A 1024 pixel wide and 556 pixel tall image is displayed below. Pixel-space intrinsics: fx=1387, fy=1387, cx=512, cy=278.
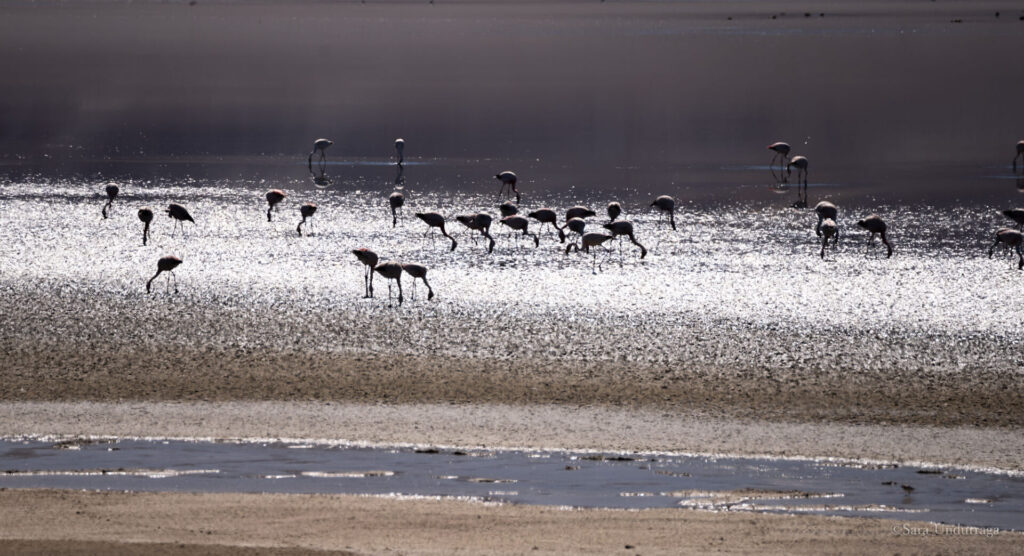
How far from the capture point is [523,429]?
9.88 m

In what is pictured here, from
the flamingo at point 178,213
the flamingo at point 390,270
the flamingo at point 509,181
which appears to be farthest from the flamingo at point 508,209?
the flamingo at point 390,270

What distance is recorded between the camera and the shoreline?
9438 mm

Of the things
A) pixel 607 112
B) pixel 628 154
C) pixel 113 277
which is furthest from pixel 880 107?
pixel 113 277

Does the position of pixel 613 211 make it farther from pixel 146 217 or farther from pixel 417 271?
pixel 146 217

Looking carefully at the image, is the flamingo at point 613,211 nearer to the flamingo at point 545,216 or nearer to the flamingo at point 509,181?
the flamingo at point 545,216

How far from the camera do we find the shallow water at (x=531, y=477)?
27.3 feet

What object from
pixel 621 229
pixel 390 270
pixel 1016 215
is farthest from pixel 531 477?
pixel 1016 215

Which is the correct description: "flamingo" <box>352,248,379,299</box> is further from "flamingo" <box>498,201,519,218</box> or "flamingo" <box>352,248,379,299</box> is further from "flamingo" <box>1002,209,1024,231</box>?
"flamingo" <box>1002,209,1024,231</box>

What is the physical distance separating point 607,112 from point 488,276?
65.8ft

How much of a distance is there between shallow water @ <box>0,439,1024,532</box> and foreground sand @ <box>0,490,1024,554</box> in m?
0.24

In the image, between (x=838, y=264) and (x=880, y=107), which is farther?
(x=880, y=107)

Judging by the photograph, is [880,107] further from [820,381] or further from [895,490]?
[895,490]

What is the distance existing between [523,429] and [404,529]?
7.31 feet

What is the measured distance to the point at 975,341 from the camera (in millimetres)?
12422
